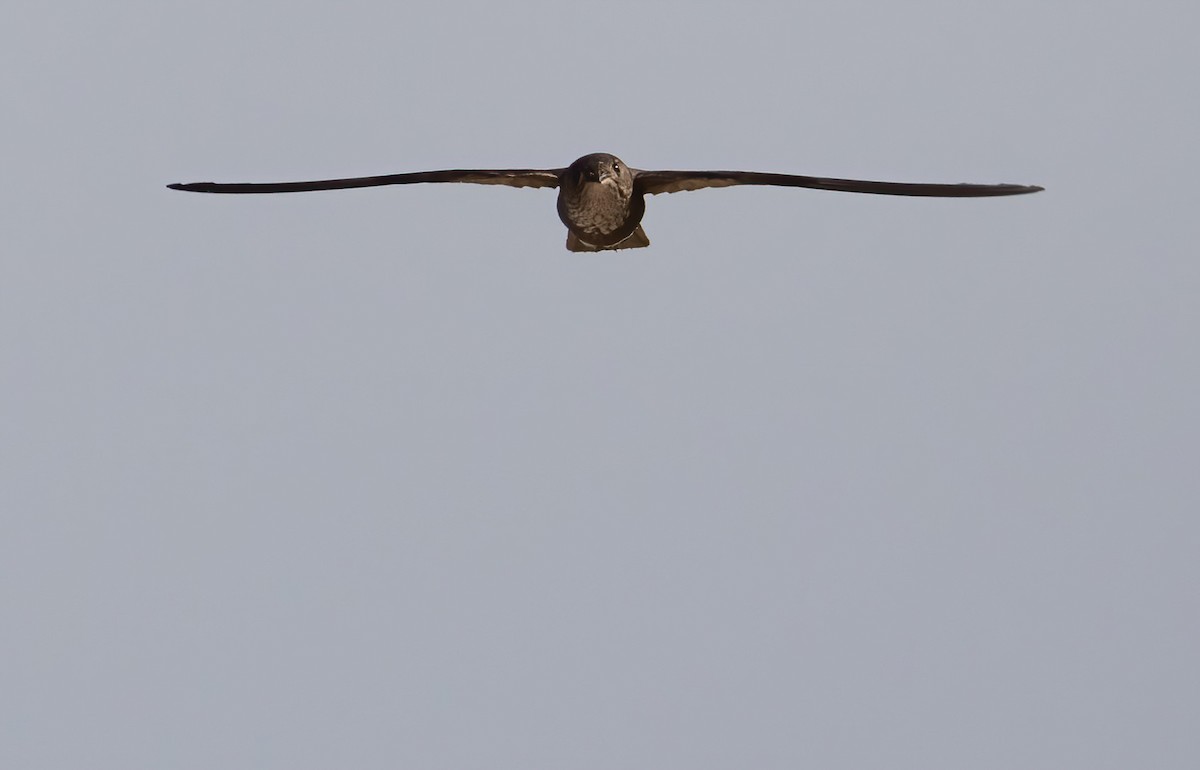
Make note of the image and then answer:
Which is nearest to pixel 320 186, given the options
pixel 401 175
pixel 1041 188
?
pixel 401 175

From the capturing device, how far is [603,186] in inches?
780

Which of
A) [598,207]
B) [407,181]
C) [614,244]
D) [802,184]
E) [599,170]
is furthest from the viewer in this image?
[614,244]

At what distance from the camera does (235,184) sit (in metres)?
21.1

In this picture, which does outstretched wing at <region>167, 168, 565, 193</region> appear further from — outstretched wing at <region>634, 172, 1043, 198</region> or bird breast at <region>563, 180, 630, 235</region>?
outstretched wing at <region>634, 172, 1043, 198</region>

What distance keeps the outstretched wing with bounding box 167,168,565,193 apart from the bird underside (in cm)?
65

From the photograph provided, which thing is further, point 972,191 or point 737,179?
point 737,179

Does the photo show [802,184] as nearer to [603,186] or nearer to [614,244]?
[603,186]

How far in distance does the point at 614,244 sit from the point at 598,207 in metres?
1.01

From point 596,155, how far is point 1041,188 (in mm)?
4618

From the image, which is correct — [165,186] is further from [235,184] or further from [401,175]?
[401,175]

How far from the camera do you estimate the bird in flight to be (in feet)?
62.4

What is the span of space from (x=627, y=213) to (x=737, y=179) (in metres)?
1.29

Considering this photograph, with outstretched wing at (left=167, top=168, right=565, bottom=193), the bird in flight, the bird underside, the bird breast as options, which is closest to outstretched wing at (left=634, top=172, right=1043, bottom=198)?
the bird in flight

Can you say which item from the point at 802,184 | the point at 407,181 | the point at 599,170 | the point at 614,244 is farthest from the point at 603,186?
the point at 407,181
